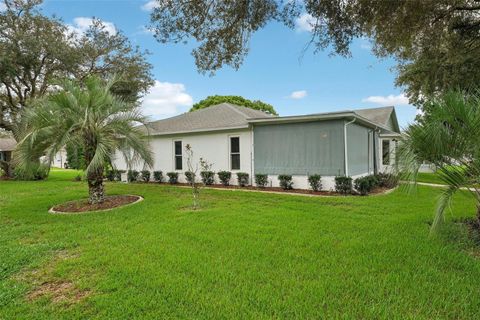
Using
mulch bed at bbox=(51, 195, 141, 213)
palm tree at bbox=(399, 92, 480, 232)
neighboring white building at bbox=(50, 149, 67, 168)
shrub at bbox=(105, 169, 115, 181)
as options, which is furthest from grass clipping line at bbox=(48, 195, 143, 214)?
shrub at bbox=(105, 169, 115, 181)

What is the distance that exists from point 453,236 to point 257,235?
363cm

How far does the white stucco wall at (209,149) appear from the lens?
1338cm

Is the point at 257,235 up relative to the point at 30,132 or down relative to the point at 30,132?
down

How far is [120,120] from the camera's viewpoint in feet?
29.8

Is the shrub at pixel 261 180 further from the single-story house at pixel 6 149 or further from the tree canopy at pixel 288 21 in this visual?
the single-story house at pixel 6 149

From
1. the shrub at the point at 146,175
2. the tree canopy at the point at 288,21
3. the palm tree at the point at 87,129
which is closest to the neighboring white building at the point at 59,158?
the palm tree at the point at 87,129

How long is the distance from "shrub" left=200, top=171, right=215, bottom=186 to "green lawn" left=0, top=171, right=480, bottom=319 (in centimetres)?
655

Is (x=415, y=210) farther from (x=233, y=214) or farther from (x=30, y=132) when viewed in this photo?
(x=30, y=132)

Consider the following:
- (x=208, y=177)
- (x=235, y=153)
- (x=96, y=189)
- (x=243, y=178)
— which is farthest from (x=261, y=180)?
(x=96, y=189)

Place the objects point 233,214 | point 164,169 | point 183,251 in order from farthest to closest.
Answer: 1. point 164,169
2. point 233,214
3. point 183,251

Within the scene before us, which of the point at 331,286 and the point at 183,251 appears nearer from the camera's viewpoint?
the point at 331,286

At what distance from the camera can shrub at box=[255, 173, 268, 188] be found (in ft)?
41.1

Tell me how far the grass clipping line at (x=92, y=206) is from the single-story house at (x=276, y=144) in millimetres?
2556

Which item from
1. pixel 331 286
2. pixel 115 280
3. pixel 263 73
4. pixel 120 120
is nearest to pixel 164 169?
pixel 120 120
